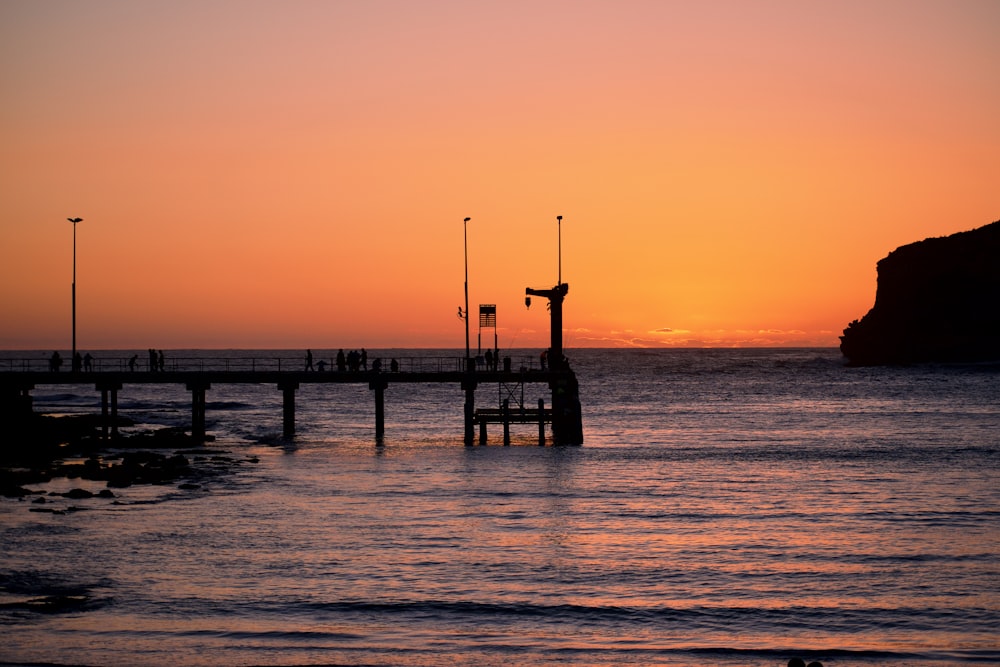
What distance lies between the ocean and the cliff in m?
135

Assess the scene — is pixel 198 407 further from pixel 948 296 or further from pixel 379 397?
pixel 948 296

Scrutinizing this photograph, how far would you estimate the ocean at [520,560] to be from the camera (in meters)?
21.0

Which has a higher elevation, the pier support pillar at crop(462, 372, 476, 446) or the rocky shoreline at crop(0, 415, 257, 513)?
the pier support pillar at crop(462, 372, 476, 446)

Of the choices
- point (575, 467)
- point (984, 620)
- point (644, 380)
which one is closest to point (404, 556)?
point (984, 620)

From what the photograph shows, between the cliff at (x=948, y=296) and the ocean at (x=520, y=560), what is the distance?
135m

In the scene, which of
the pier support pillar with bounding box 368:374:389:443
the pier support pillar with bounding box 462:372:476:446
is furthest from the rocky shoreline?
the pier support pillar with bounding box 462:372:476:446

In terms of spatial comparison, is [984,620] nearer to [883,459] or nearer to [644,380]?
[883,459]

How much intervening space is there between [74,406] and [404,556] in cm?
9158

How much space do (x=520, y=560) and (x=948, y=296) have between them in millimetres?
174967

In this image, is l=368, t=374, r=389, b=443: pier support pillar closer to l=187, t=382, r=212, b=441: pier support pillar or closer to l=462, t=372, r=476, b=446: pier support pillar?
l=462, t=372, r=476, b=446: pier support pillar

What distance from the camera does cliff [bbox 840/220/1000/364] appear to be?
601ft

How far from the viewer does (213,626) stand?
72.8ft

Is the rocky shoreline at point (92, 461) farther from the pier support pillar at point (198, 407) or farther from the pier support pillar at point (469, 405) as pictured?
the pier support pillar at point (469, 405)

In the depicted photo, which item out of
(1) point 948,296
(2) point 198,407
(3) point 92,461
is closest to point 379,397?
(2) point 198,407
